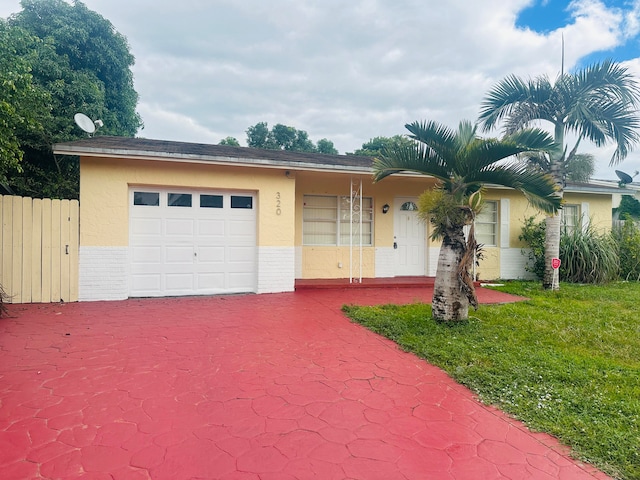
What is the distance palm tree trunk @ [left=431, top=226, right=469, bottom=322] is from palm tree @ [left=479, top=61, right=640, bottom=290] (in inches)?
184

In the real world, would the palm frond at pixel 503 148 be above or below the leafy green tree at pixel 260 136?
below

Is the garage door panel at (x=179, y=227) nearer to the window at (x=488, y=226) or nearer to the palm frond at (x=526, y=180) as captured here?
the palm frond at (x=526, y=180)

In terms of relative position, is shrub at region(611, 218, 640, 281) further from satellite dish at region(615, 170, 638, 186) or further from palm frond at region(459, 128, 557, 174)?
palm frond at region(459, 128, 557, 174)

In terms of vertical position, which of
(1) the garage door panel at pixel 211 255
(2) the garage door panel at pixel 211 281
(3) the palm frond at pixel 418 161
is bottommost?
(2) the garage door panel at pixel 211 281

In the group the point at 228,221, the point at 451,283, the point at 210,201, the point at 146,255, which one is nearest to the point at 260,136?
the point at 210,201

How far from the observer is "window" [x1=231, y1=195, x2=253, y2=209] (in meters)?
8.43

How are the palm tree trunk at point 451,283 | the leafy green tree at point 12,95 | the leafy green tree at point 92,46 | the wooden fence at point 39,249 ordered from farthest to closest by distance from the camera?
the leafy green tree at point 92,46 → the wooden fence at point 39,249 → the leafy green tree at point 12,95 → the palm tree trunk at point 451,283

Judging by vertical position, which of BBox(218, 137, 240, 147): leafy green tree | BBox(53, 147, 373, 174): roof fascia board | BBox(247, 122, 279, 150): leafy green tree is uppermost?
BBox(247, 122, 279, 150): leafy green tree

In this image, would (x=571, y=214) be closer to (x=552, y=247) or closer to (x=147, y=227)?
(x=552, y=247)

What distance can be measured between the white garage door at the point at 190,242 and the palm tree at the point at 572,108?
23.0 feet

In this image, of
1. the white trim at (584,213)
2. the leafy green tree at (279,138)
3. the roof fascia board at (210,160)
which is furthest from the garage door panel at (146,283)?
the leafy green tree at (279,138)

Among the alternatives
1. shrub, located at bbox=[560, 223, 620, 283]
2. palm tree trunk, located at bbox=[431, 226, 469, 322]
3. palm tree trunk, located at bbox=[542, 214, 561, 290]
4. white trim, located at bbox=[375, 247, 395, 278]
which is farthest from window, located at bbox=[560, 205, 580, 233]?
palm tree trunk, located at bbox=[431, 226, 469, 322]

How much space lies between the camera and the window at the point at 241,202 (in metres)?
8.43

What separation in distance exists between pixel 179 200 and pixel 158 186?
0.52 meters
